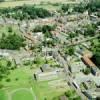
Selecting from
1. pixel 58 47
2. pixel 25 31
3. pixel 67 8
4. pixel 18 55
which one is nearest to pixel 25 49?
pixel 18 55

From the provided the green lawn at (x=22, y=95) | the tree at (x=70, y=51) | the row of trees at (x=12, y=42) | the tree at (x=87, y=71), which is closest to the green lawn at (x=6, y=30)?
the row of trees at (x=12, y=42)

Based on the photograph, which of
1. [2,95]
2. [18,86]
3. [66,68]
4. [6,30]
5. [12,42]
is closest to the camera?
[2,95]

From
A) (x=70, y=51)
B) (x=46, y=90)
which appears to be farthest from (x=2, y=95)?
(x=70, y=51)

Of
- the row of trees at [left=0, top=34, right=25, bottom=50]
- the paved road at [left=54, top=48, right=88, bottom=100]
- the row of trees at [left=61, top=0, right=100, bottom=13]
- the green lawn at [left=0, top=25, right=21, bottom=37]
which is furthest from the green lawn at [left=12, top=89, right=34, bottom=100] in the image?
the row of trees at [left=61, top=0, right=100, bottom=13]

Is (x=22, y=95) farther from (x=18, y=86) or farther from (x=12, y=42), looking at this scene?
(x=12, y=42)

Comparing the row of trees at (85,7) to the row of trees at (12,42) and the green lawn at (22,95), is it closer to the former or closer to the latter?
the row of trees at (12,42)

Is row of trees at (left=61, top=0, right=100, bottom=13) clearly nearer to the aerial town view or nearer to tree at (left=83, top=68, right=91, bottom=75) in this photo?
the aerial town view
